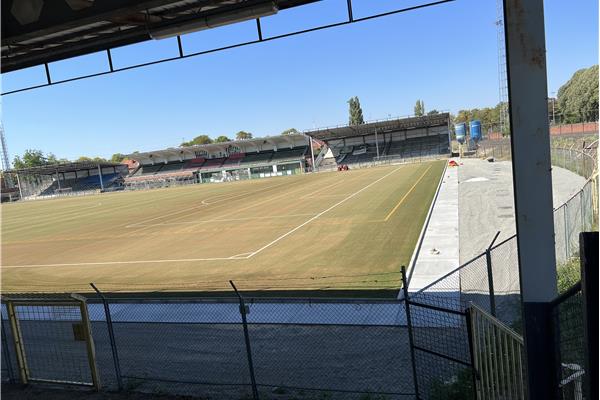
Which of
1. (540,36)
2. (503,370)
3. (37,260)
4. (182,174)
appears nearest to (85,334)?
(503,370)

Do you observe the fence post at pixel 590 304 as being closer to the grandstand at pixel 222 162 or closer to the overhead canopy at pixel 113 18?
the overhead canopy at pixel 113 18

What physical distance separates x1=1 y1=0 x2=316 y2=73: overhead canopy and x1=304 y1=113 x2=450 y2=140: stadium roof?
276 ft

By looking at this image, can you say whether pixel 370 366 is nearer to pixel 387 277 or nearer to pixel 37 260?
pixel 387 277

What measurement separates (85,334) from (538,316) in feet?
22.0

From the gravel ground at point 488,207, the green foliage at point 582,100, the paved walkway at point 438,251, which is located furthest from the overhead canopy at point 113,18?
the green foliage at point 582,100

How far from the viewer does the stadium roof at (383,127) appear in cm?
8962

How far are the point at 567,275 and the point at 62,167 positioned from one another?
416ft

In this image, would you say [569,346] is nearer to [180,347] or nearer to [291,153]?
[180,347]

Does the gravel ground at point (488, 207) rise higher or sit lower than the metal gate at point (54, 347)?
lower

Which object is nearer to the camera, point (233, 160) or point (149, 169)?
point (233, 160)

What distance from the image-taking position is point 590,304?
227cm

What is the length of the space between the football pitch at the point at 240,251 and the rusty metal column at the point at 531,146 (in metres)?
8.08

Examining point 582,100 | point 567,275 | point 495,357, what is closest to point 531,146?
point 495,357

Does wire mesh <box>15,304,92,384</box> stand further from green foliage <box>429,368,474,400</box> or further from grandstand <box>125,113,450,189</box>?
grandstand <box>125,113,450,189</box>
